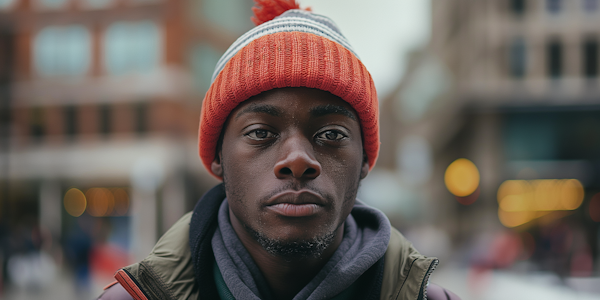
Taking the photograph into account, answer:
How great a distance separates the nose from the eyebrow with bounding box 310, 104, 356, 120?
13cm

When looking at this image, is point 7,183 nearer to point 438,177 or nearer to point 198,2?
point 198,2

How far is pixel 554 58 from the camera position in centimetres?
2680

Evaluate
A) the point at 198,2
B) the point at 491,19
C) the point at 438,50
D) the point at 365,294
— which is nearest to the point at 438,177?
the point at 438,50

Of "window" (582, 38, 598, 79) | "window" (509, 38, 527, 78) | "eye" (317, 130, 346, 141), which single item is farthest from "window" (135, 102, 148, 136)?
"eye" (317, 130, 346, 141)

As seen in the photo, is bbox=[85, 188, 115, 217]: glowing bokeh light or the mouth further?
bbox=[85, 188, 115, 217]: glowing bokeh light

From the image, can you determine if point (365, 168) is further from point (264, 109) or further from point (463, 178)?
point (463, 178)

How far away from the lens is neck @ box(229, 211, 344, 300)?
2.12 m

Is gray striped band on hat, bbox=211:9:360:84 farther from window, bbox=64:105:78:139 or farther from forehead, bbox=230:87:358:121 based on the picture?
window, bbox=64:105:78:139

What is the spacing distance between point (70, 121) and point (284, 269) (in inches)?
1093

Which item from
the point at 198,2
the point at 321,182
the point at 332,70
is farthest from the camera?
the point at 198,2

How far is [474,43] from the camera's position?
28125 mm

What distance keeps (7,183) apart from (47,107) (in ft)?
16.0

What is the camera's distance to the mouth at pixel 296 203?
1.89 metres

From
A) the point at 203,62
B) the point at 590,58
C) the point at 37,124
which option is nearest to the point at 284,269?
the point at 203,62
